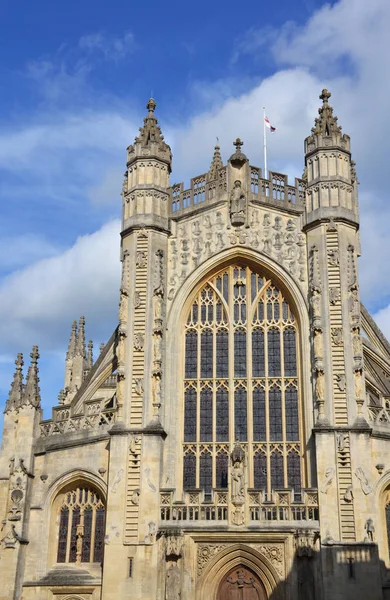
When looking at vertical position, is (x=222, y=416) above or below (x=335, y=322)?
below

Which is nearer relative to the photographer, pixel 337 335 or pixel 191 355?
pixel 337 335

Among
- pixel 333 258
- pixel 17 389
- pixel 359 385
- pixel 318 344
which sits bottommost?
pixel 359 385

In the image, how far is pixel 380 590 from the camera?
21.1m

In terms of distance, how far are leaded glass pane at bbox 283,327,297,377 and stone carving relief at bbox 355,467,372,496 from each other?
4.08 meters

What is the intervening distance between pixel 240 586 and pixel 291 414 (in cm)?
549

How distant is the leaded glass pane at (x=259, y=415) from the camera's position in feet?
80.7

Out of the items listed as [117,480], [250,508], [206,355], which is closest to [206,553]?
[250,508]

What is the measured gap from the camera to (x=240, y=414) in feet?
81.8

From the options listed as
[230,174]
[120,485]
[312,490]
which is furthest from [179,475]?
[230,174]

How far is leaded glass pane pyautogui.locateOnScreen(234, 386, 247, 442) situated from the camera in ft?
80.9

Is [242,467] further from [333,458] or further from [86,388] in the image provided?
[86,388]

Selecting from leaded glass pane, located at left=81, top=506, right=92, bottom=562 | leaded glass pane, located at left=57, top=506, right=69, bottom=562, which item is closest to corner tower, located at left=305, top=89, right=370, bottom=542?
leaded glass pane, located at left=81, top=506, right=92, bottom=562

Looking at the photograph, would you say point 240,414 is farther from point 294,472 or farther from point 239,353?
point 294,472

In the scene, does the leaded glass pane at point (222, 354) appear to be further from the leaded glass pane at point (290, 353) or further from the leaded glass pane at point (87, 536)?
the leaded glass pane at point (87, 536)
